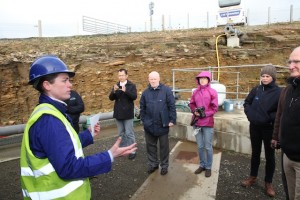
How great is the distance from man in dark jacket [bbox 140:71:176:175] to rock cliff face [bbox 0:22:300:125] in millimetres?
8259

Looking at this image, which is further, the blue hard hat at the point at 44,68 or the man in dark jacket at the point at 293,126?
the man in dark jacket at the point at 293,126

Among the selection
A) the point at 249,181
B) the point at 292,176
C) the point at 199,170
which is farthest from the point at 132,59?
the point at 292,176

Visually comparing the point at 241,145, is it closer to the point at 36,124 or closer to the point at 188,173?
the point at 188,173

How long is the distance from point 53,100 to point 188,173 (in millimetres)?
3935

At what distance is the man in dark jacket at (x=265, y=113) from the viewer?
13.8 feet

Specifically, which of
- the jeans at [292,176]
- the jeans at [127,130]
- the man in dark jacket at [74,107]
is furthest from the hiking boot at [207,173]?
the man in dark jacket at [74,107]

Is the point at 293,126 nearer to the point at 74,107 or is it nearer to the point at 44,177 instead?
the point at 44,177

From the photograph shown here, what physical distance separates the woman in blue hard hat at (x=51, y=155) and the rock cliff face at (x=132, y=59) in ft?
38.2

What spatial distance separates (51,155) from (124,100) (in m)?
4.22

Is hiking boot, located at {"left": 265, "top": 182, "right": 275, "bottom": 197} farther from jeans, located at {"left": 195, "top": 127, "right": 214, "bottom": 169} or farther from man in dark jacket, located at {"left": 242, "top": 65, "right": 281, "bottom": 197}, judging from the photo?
jeans, located at {"left": 195, "top": 127, "right": 214, "bottom": 169}

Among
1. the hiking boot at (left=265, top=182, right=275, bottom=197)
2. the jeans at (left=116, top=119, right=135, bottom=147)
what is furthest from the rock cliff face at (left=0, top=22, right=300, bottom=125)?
the hiking boot at (left=265, top=182, right=275, bottom=197)

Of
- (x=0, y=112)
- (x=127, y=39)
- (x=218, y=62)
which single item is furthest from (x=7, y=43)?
(x=218, y=62)

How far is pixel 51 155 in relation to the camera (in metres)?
1.86

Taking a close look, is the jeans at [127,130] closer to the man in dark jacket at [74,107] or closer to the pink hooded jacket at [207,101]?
the man in dark jacket at [74,107]
